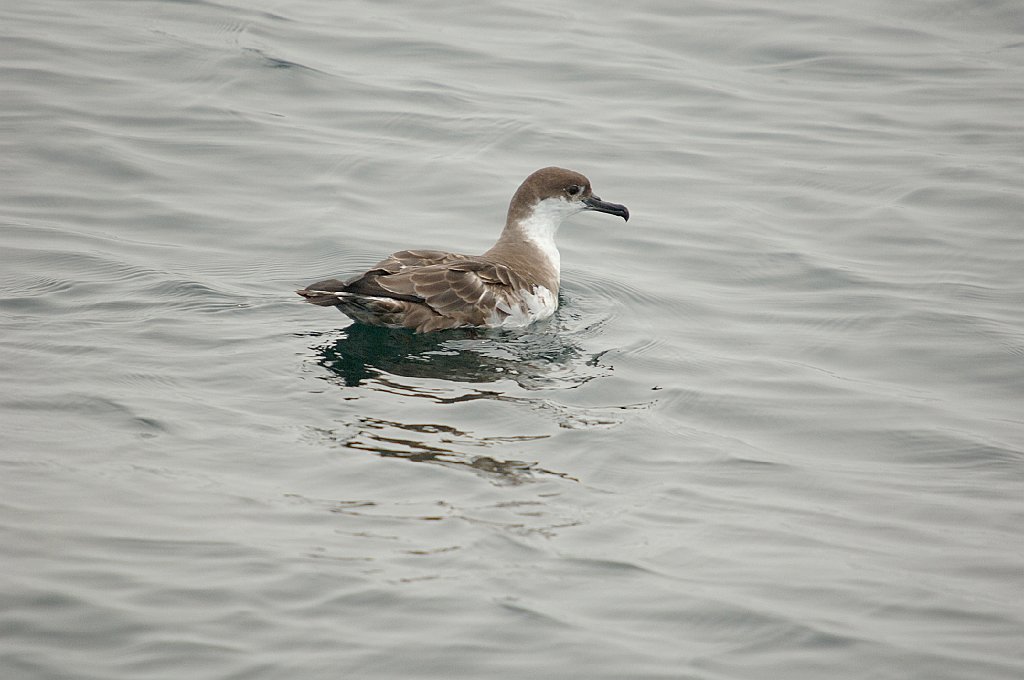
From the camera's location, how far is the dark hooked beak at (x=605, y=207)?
10.2m

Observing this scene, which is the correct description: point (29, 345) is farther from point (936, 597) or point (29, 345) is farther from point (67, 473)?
point (936, 597)

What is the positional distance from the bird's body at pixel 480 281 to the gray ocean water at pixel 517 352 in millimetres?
207

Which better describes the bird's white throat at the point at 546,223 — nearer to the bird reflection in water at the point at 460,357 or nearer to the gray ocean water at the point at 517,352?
the gray ocean water at the point at 517,352

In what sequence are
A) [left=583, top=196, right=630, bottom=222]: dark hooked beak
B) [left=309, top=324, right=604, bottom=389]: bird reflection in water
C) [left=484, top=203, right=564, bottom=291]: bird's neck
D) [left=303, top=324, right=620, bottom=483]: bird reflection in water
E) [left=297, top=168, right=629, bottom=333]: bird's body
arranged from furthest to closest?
1. [left=583, top=196, right=630, bottom=222]: dark hooked beak
2. [left=484, top=203, right=564, bottom=291]: bird's neck
3. [left=297, top=168, right=629, bottom=333]: bird's body
4. [left=309, top=324, right=604, bottom=389]: bird reflection in water
5. [left=303, top=324, right=620, bottom=483]: bird reflection in water

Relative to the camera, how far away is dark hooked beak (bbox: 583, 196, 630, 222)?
33.6ft

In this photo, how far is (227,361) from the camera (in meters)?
8.00

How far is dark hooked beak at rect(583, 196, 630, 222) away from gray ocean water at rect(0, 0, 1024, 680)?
0.51m

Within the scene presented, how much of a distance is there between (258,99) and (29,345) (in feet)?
19.2

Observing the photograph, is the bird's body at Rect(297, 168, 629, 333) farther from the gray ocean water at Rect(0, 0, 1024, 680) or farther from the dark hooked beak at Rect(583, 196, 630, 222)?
the gray ocean water at Rect(0, 0, 1024, 680)

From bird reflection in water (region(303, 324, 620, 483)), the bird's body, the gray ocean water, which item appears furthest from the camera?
the bird's body

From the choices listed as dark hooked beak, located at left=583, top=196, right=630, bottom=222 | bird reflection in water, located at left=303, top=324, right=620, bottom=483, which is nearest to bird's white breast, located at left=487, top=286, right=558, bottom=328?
bird reflection in water, located at left=303, top=324, right=620, bottom=483

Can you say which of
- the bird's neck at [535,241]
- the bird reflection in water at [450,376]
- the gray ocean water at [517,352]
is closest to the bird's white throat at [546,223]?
the bird's neck at [535,241]

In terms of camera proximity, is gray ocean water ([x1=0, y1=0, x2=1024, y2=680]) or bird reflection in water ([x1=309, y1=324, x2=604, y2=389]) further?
bird reflection in water ([x1=309, y1=324, x2=604, y2=389])

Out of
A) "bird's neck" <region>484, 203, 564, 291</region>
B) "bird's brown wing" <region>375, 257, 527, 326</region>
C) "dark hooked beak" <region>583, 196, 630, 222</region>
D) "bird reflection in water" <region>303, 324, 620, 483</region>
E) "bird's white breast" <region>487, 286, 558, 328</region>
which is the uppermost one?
"dark hooked beak" <region>583, 196, 630, 222</region>
